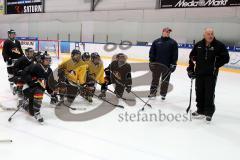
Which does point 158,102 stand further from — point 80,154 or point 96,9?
point 96,9

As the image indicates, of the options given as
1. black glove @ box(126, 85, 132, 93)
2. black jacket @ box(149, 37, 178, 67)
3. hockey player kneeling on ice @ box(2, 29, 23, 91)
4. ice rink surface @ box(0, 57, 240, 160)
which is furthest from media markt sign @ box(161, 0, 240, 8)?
hockey player kneeling on ice @ box(2, 29, 23, 91)

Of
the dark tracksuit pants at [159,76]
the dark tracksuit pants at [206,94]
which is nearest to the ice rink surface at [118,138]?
the dark tracksuit pants at [206,94]

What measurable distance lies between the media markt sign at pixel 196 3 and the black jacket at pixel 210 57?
852 centimetres

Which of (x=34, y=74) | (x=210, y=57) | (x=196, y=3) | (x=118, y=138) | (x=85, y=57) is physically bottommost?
(x=118, y=138)

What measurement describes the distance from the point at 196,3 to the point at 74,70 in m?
9.23

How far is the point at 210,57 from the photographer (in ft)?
13.4

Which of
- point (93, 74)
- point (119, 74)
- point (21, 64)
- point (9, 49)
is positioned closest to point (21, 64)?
point (21, 64)

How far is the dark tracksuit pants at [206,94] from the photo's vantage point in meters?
4.15

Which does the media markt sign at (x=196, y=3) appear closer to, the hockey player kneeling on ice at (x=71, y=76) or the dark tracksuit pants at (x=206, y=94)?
the dark tracksuit pants at (x=206, y=94)

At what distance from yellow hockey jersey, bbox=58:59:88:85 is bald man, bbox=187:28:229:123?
1.73 m

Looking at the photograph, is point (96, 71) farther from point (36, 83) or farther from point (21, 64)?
point (36, 83)

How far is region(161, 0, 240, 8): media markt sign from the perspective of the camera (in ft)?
38.7

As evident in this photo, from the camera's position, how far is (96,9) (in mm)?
Result: 16141

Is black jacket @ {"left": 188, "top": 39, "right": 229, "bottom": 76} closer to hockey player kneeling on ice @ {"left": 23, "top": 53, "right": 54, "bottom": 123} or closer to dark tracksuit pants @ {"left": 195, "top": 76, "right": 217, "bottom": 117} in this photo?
dark tracksuit pants @ {"left": 195, "top": 76, "right": 217, "bottom": 117}
